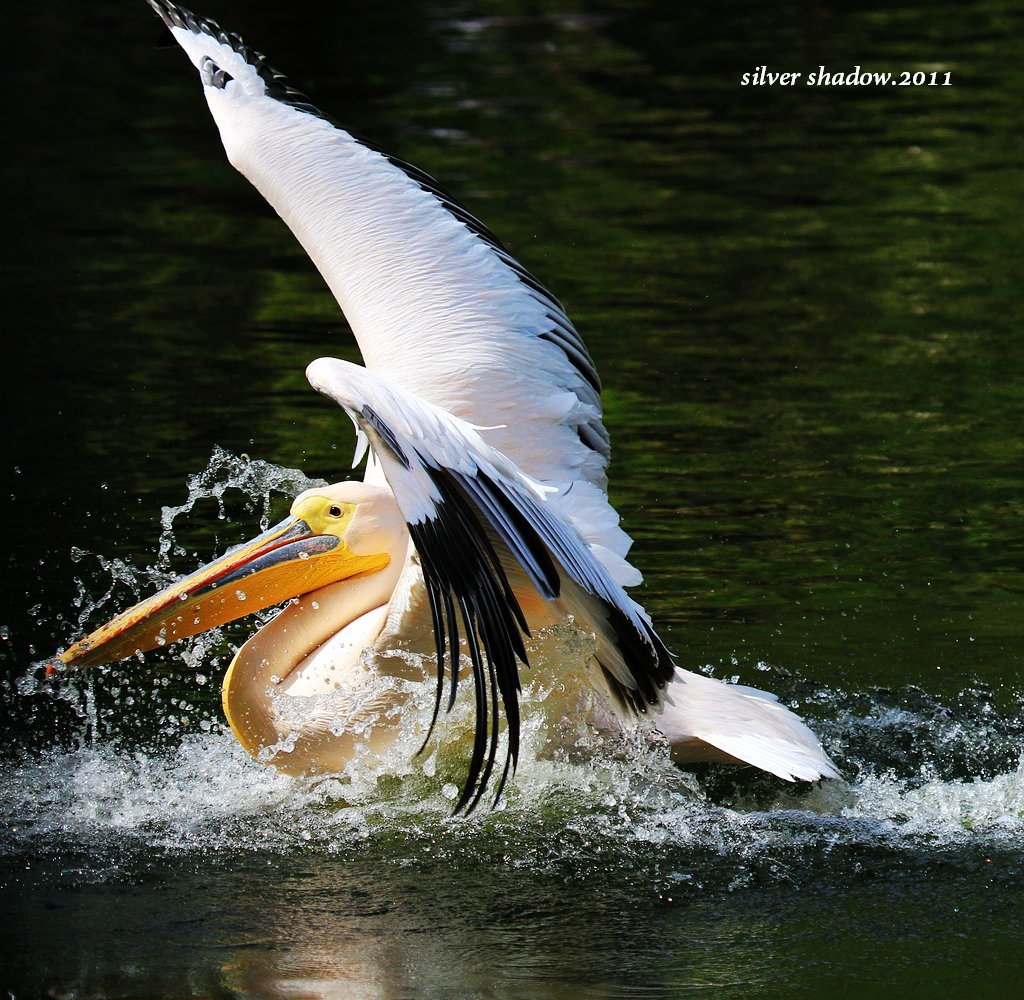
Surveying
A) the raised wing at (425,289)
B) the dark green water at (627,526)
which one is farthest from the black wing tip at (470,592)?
the raised wing at (425,289)

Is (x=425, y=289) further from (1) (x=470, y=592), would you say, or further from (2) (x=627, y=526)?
(2) (x=627, y=526)

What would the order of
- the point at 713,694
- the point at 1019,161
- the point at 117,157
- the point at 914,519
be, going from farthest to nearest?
1. the point at 117,157
2. the point at 1019,161
3. the point at 914,519
4. the point at 713,694

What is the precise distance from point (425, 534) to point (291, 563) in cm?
116

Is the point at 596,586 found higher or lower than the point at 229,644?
higher

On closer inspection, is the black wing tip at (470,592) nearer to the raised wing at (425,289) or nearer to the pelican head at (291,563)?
the pelican head at (291,563)

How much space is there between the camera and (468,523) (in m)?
4.29

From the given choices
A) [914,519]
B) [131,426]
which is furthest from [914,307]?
[131,426]

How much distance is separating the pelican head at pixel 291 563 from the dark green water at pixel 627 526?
420 millimetres

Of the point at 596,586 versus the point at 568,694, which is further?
the point at 568,694

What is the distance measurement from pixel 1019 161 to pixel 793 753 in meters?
9.46

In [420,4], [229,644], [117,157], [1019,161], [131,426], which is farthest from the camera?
[420,4]

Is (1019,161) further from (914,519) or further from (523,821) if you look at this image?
(523,821)

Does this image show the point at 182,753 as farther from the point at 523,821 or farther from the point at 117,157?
the point at 117,157

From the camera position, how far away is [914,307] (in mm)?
9977
